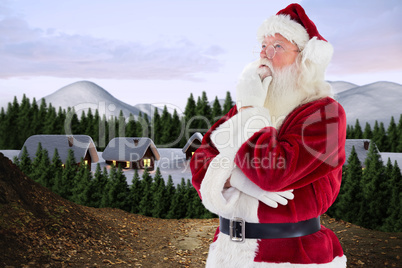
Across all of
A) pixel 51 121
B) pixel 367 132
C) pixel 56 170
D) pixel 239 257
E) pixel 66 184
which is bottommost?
pixel 66 184

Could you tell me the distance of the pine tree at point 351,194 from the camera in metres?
9.99

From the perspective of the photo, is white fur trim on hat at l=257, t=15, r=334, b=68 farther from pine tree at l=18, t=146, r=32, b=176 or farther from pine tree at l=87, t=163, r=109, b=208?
pine tree at l=18, t=146, r=32, b=176

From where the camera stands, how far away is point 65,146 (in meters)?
13.6

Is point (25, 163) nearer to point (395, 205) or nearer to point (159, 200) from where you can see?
point (159, 200)

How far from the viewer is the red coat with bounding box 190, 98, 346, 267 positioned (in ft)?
6.40

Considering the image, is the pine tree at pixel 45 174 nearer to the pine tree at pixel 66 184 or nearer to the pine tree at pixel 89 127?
the pine tree at pixel 66 184

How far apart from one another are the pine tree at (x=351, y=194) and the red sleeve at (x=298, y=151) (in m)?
8.79

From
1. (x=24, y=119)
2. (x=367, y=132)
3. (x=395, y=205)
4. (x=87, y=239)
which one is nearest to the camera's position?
(x=87, y=239)

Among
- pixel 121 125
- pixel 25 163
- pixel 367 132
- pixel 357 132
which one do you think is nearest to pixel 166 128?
pixel 121 125

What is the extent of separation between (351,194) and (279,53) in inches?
358

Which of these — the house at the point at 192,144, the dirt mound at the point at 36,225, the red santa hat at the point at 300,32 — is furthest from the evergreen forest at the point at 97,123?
the red santa hat at the point at 300,32

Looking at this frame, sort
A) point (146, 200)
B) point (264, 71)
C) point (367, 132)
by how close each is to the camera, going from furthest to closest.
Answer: point (367, 132), point (146, 200), point (264, 71)

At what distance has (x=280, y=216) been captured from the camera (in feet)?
6.82

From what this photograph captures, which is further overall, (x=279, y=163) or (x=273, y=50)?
(x=273, y=50)
